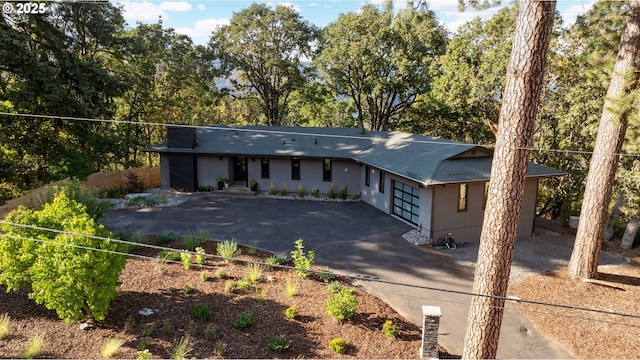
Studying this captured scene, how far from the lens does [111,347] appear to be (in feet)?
22.9

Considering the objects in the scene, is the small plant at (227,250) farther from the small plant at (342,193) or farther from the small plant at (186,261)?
the small plant at (342,193)

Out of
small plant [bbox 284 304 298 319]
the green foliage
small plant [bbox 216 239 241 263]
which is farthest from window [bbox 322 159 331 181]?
the green foliage

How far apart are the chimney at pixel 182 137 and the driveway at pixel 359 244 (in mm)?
3165

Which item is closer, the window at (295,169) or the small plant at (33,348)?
the small plant at (33,348)

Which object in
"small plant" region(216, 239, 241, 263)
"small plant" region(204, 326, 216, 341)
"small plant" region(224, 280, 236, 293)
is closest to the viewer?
"small plant" region(204, 326, 216, 341)

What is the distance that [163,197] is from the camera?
66.0 ft

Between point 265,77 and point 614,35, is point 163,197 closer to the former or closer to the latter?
point 265,77

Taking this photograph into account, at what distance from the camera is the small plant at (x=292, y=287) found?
9.66m

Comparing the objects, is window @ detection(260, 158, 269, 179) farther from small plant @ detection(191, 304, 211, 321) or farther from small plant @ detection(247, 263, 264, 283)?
small plant @ detection(191, 304, 211, 321)

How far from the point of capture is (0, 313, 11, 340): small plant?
286 inches

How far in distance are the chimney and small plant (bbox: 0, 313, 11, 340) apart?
47.0 feet

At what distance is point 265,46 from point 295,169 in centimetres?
1199

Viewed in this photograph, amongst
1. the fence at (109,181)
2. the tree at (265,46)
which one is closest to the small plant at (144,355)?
the fence at (109,181)

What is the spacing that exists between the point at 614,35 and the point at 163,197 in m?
19.8
